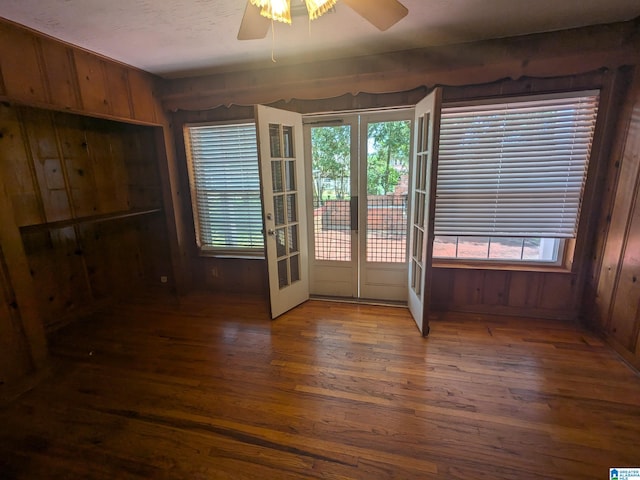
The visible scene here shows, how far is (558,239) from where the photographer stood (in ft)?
9.11

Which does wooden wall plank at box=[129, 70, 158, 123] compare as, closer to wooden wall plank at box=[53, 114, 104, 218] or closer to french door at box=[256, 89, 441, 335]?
wooden wall plank at box=[53, 114, 104, 218]

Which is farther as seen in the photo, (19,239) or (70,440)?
(19,239)

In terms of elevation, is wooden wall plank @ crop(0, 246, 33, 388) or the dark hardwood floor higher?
wooden wall plank @ crop(0, 246, 33, 388)

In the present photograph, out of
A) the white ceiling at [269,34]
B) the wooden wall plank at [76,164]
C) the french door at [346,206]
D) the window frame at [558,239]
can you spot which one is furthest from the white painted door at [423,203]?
the wooden wall plank at [76,164]

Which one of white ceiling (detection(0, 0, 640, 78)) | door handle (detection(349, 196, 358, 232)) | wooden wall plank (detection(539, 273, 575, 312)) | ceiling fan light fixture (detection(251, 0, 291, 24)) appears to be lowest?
wooden wall plank (detection(539, 273, 575, 312))

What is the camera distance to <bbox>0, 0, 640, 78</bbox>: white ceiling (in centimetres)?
184

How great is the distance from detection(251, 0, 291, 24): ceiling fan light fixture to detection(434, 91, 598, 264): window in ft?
5.81

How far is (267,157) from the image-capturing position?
8.73ft

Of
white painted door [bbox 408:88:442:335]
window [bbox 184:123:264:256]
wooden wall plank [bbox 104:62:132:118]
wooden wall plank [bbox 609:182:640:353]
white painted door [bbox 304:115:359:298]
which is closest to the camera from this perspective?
wooden wall plank [bbox 609:182:640:353]

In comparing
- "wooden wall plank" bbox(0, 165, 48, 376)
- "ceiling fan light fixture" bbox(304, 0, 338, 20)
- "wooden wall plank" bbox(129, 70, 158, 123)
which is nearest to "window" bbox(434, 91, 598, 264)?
"ceiling fan light fixture" bbox(304, 0, 338, 20)

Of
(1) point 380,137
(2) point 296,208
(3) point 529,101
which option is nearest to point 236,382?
(2) point 296,208

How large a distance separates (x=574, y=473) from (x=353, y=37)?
3.03 metres

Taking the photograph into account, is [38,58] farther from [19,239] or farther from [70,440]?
[70,440]

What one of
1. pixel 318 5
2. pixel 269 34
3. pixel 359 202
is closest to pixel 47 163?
pixel 269 34
